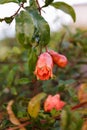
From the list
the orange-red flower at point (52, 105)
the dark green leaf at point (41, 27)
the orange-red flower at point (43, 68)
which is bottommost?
the orange-red flower at point (52, 105)

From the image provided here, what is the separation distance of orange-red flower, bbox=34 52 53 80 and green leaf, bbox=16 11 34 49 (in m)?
0.07

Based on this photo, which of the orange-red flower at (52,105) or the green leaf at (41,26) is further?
the orange-red flower at (52,105)

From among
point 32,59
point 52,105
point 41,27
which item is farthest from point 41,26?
point 52,105

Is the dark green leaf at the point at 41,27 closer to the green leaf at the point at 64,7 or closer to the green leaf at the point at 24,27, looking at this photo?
the green leaf at the point at 24,27

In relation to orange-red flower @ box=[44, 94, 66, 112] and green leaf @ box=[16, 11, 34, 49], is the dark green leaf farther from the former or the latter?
orange-red flower @ box=[44, 94, 66, 112]

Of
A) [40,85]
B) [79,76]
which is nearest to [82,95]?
[40,85]

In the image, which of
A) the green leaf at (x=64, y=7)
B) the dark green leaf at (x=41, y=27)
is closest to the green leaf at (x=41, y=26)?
the dark green leaf at (x=41, y=27)

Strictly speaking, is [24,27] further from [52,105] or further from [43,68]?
[52,105]

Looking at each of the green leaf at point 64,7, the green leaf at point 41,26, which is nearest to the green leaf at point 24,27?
the green leaf at point 41,26

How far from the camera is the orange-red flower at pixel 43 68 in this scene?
1111 mm

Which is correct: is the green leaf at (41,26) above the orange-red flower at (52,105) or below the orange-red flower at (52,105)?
above

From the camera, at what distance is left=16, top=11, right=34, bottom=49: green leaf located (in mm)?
1097

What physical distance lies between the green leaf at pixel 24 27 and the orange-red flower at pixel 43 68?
0.24 feet

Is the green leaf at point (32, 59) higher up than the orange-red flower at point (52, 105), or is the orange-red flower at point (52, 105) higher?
the green leaf at point (32, 59)
